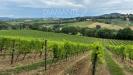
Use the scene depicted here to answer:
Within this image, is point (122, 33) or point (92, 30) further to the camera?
point (92, 30)

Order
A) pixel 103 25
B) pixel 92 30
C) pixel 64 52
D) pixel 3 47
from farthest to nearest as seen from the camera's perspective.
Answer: pixel 103 25, pixel 92 30, pixel 3 47, pixel 64 52

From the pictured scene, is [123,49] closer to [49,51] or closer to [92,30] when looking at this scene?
[49,51]

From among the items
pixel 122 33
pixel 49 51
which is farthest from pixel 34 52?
pixel 122 33

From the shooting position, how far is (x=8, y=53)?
70.9 metres

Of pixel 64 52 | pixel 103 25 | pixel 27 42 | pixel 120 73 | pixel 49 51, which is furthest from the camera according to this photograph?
pixel 103 25

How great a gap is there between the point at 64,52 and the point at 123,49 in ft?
66.9

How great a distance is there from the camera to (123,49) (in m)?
76.4

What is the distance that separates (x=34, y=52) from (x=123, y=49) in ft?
69.9

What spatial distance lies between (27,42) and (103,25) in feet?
420

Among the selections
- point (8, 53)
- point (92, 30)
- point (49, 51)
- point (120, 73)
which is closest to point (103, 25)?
point (92, 30)

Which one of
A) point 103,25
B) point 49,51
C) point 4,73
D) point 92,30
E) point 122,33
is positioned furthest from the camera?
point 103,25

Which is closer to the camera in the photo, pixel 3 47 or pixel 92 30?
pixel 3 47

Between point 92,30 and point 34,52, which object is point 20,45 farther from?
point 92,30

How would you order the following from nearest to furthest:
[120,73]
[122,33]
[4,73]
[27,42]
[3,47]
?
[4,73] < [120,73] < [27,42] < [3,47] < [122,33]
